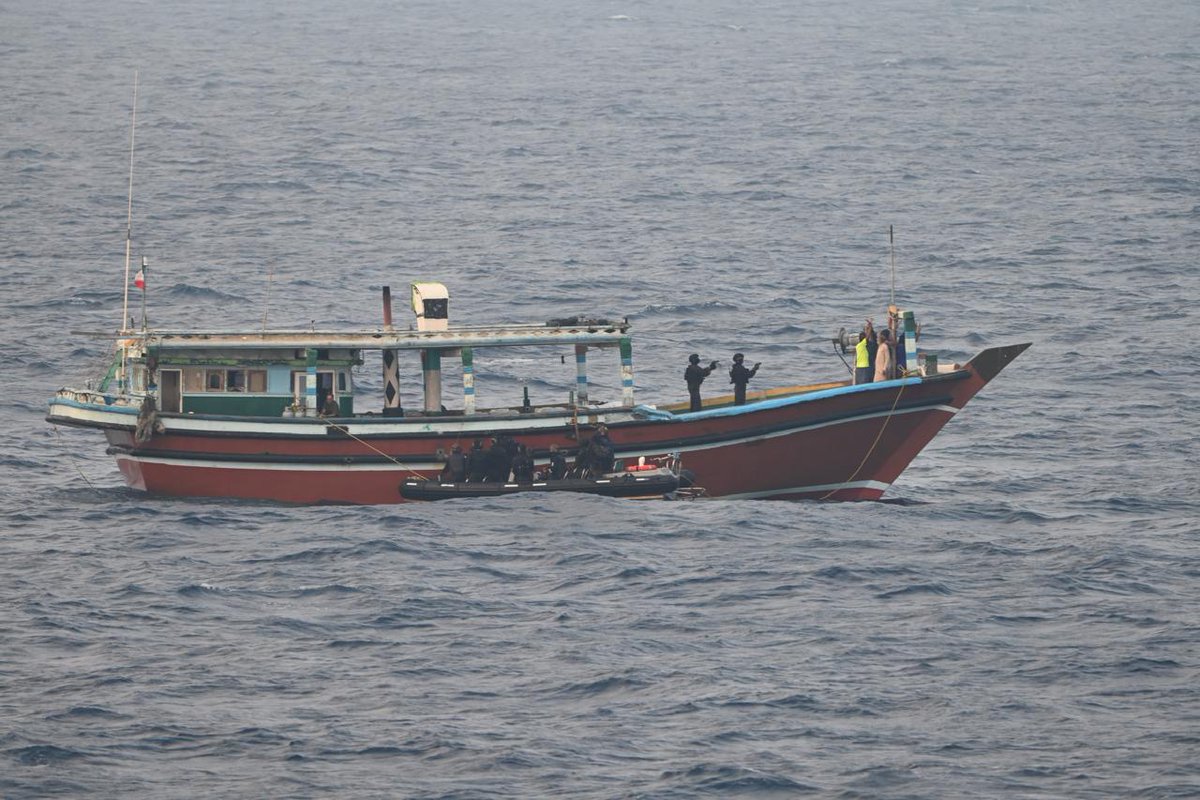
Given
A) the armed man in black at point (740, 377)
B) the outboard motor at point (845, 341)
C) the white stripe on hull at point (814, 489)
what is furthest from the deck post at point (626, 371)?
the outboard motor at point (845, 341)

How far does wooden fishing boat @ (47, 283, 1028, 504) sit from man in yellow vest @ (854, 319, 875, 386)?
0.84 meters

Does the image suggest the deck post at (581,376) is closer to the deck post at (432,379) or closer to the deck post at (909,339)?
the deck post at (432,379)

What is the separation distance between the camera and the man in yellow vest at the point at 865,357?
4228 centimetres

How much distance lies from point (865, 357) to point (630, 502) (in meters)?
5.91

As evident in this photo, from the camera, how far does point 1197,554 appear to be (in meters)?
38.7

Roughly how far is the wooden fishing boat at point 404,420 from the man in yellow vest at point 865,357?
842 mm

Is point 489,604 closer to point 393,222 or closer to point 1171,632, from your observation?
point 1171,632

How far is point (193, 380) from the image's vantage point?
4212 cm

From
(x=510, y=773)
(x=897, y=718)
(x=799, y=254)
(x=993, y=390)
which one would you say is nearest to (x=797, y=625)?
(x=897, y=718)

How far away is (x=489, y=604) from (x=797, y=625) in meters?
5.26

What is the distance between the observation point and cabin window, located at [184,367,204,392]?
138 ft

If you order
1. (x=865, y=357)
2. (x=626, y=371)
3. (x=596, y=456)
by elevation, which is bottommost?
(x=596, y=456)

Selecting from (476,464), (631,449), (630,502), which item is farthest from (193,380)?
(630,502)

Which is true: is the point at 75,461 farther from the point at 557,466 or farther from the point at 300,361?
the point at 557,466
